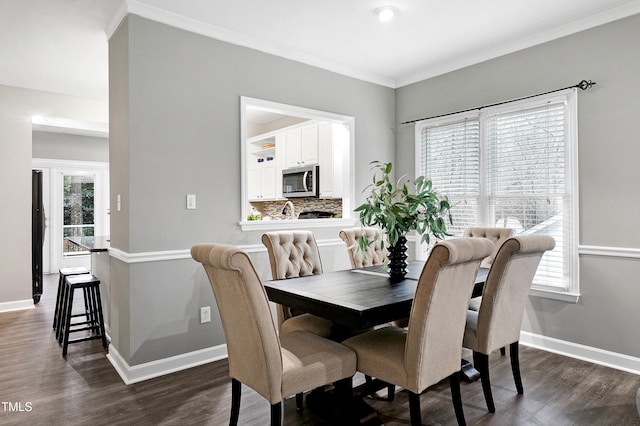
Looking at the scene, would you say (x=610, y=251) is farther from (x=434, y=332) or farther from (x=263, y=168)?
(x=263, y=168)

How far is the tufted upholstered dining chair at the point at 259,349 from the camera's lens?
178 centimetres

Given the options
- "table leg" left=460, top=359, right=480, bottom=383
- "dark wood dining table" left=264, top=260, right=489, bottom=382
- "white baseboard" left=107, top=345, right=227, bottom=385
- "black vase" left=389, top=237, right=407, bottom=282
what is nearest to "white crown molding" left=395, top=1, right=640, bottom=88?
"dark wood dining table" left=264, top=260, right=489, bottom=382

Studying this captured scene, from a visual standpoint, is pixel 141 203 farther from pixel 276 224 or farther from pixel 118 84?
pixel 276 224

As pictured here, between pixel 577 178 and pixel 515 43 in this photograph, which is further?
pixel 515 43

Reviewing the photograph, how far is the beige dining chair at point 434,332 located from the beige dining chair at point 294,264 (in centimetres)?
54

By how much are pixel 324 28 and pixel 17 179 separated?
4.17 meters

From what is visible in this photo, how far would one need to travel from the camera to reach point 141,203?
3.00 m

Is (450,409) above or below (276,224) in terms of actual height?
below

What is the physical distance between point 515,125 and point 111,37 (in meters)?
3.59

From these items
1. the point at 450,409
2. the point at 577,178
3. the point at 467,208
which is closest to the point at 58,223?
the point at 467,208

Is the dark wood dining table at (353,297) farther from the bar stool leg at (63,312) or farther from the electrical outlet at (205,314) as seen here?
the bar stool leg at (63,312)

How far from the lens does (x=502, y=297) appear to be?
2.43 meters

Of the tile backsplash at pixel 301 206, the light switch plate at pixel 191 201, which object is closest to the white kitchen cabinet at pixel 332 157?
the tile backsplash at pixel 301 206

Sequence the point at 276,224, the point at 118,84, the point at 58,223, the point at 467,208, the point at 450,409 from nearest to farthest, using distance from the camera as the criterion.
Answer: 1. the point at 450,409
2. the point at 118,84
3. the point at 276,224
4. the point at 467,208
5. the point at 58,223
